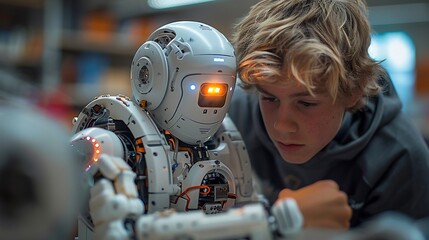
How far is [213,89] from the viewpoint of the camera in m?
1.09

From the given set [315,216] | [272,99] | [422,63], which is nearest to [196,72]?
[272,99]

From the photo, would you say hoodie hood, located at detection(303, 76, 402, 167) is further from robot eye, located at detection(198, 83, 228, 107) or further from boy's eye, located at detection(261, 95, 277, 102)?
robot eye, located at detection(198, 83, 228, 107)

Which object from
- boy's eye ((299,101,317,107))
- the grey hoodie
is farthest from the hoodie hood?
boy's eye ((299,101,317,107))

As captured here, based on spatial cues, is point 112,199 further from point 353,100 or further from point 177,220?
point 353,100

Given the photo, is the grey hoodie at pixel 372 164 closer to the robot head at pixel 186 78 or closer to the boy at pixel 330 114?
the boy at pixel 330 114

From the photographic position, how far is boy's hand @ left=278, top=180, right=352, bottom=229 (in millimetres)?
878

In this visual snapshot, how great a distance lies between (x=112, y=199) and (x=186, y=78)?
1.03 ft

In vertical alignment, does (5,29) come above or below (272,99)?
above

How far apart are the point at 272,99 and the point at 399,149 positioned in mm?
351

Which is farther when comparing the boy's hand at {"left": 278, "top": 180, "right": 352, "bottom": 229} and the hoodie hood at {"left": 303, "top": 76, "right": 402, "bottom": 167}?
the hoodie hood at {"left": 303, "top": 76, "right": 402, "bottom": 167}

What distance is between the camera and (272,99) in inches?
46.6

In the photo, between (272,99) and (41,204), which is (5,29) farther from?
(41,204)

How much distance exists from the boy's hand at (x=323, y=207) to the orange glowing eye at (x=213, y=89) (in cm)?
25

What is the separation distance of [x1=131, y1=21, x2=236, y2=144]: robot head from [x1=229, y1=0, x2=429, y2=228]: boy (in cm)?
7
